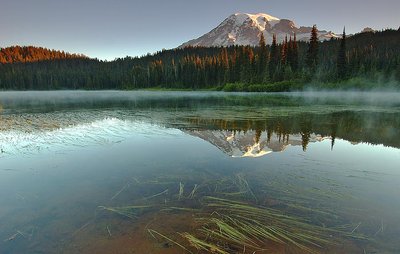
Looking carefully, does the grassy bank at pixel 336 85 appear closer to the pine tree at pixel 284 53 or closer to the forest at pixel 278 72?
the forest at pixel 278 72

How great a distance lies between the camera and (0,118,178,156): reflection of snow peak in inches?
590

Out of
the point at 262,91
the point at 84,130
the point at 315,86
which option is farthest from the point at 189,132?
the point at 262,91

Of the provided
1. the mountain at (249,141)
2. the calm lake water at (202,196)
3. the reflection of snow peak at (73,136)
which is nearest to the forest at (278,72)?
the mountain at (249,141)

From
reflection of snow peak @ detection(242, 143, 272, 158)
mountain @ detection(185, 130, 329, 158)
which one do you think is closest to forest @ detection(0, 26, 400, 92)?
mountain @ detection(185, 130, 329, 158)

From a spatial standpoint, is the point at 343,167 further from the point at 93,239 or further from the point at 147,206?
the point at 93,239

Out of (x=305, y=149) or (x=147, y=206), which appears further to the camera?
(x=305, y=149)

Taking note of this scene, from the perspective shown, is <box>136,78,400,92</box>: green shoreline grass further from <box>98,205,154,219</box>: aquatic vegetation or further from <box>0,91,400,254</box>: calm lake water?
<box>98,205,154,219</box>: aquatic vegetation

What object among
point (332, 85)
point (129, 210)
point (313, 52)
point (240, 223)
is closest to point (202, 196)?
point (240, 223)

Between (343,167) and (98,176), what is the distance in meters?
10.3

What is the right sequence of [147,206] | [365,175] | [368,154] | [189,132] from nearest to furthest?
[147,206] < [365,175] < [368,154] < [189,132]

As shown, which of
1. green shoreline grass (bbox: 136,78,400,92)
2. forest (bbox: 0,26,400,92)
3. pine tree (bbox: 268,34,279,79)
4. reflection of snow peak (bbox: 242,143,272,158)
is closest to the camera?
reflection of snow peak (bbox: 242,143,272,158)

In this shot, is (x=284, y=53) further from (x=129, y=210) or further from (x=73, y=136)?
(x=129, y=210)

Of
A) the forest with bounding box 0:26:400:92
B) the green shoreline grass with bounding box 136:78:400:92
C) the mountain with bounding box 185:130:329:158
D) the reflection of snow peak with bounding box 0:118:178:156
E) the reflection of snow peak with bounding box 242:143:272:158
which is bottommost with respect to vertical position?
the reflection of snow peak with bounding box 242:143:272:158

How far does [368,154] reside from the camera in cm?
1268
